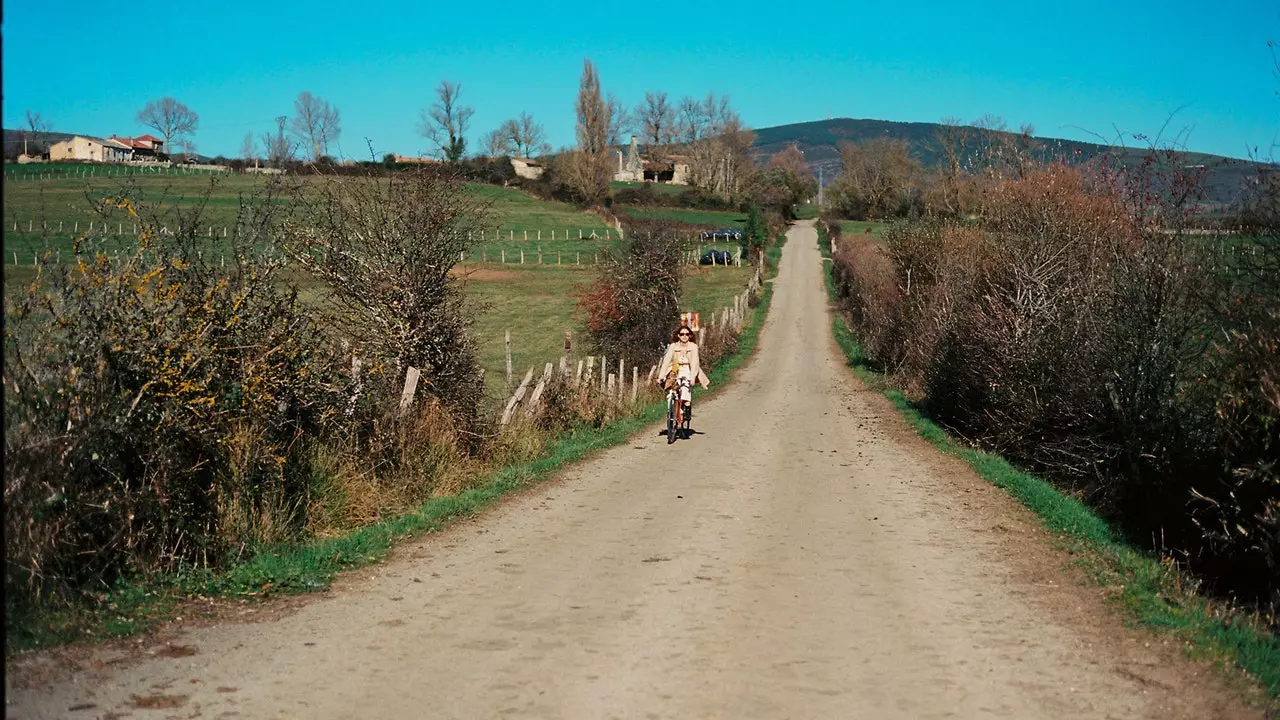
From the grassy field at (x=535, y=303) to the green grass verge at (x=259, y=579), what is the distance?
18451mm

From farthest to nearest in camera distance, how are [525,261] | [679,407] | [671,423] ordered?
[525,261], [679,407], [671,423]

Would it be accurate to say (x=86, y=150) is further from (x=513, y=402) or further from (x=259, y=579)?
(x=259, y=579)

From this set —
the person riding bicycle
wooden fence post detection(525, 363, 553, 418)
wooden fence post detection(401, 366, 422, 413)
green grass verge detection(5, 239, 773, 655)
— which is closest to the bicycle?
the person riding bicycle

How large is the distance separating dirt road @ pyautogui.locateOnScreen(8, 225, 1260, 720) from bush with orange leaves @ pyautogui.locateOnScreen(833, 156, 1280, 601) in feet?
7.53

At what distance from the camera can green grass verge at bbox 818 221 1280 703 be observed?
6.68m

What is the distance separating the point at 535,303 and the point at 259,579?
51.8 m

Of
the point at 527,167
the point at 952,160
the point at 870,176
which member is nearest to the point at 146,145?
the point at 527,167

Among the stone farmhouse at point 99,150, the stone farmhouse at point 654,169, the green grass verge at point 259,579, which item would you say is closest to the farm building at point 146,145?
the stone farmhouse at point 99,150

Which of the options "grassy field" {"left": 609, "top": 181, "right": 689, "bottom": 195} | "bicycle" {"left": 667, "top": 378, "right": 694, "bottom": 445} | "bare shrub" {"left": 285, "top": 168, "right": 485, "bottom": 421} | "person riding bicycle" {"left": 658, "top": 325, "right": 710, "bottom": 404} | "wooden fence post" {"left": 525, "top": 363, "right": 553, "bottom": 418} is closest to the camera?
"bare shrub" {"left": 285, "top": 168, "right": 485, "bottom": 421}

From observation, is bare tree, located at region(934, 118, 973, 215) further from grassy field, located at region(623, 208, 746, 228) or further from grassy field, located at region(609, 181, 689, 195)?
grassy field, located at region(609, 181, 689, 195)

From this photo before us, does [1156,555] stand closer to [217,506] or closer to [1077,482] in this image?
[1077,482]

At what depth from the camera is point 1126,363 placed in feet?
48.7

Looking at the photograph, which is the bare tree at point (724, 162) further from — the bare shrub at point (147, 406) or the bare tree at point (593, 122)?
the bare shrub at point (147, 406)

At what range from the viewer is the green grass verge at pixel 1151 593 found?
668 cm
